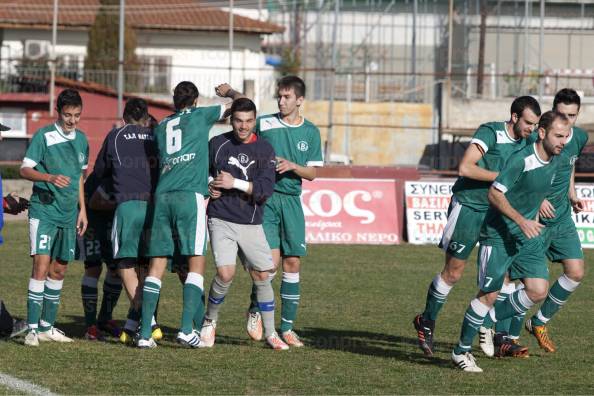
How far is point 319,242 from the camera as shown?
20.5 m

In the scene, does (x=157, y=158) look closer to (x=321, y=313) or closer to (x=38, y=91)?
(x=321, y=313)

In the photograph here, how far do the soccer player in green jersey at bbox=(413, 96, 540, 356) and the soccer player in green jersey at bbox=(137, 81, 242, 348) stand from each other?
1972 mm

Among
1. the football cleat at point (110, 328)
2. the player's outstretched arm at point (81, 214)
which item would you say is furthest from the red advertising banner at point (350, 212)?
the player's outstretched arm at point (81, 214)

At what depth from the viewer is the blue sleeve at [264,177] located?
9.36 metres

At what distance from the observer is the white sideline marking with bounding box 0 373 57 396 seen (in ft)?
24.9

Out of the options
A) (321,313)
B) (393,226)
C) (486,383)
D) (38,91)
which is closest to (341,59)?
(38,91)

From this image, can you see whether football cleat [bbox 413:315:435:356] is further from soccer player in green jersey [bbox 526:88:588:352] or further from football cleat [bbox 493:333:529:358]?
soccer player in green jersey [bbox 526:88:588:352]

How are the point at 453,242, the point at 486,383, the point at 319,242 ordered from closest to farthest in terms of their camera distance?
1. the point at 486,383
2. the point at 453,242
3. the point at 319,242

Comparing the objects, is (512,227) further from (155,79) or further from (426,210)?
(155,79)

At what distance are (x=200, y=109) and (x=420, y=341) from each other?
2672 millimetres

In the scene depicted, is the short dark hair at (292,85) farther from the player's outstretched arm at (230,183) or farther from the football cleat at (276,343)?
the football cleat at (276,343)

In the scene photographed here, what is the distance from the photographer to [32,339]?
9.62 metres

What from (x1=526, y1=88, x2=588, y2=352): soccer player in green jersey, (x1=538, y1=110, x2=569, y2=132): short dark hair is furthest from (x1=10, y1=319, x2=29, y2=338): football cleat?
(x1=538, y1=110, x2=569, y2=132): short dark hair

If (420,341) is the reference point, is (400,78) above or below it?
above
